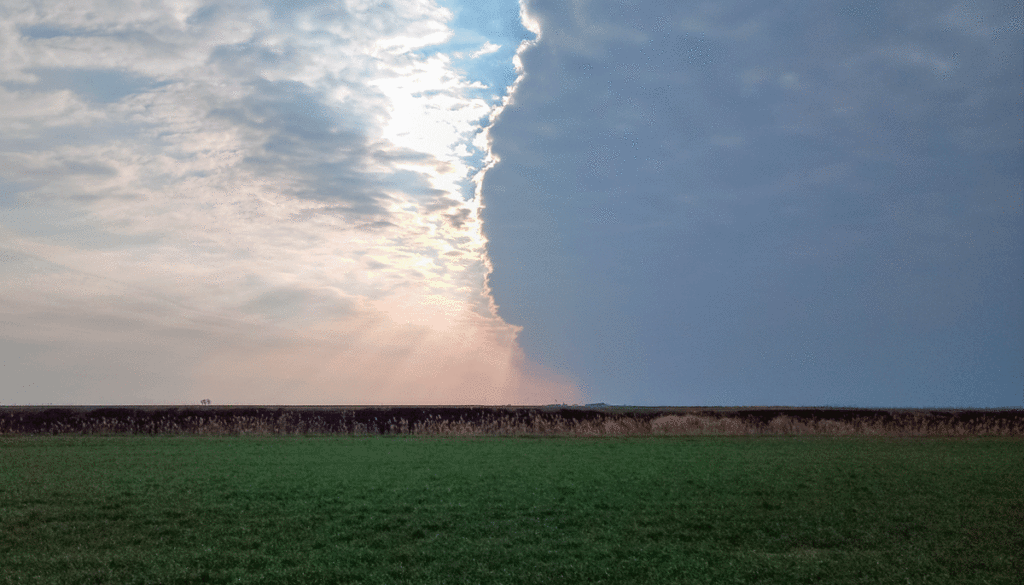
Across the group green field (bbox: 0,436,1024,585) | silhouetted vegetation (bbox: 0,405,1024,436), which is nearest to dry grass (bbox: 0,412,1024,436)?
silhouetted vegetation (bbox: 0,405,1024,436)

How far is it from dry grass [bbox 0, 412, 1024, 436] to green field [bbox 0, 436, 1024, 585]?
11984 millimetres

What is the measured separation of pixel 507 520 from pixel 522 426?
21.8 m

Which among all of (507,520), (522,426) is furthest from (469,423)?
(507,520)

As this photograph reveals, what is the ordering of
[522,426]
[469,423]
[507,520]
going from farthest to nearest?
[522,426]
[469,423]
[507,520]

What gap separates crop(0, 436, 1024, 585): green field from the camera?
25.6 feet

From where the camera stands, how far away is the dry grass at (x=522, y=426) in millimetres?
30781

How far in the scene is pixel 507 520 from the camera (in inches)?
400

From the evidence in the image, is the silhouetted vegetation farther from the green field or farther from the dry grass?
the green field

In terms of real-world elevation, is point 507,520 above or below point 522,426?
above

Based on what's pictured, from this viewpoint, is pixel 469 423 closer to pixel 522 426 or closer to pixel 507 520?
pixel 522 426

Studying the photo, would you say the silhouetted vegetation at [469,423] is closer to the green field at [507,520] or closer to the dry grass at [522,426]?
the dry grass at [522,426]

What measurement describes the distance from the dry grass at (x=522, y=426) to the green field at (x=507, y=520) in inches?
472

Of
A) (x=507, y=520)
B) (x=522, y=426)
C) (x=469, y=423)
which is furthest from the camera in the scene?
(x=522, y=426)

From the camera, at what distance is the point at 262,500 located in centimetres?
1180
